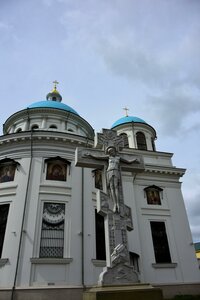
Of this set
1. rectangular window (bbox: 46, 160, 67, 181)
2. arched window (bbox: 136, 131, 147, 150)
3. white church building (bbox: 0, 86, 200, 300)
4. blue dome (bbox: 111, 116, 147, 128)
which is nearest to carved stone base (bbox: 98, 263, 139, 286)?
white church building (bbox: 0, 86, 200, 300)

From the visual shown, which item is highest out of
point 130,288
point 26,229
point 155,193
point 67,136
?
point 67,136

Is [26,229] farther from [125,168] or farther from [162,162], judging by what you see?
[162,162]

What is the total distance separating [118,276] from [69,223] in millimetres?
7822

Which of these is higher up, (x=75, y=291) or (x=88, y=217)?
(x=88, y=217)

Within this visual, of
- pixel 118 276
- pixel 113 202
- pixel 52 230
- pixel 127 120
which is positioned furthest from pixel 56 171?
pixel 127 120

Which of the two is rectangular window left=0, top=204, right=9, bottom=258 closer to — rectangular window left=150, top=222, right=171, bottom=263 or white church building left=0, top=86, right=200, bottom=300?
white church building left=0, top=86, right=200, bottom=300

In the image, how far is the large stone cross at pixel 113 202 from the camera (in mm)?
5754

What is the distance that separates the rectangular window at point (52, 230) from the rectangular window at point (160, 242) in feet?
22.9

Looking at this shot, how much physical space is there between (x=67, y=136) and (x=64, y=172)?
8.59 feet

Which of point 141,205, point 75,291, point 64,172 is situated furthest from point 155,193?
point 75,291

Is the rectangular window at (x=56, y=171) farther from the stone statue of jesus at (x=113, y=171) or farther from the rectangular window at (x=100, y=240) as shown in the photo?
the stone statue of jesus at (x=113, y=171)

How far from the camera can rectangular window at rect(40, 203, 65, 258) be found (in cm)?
1214

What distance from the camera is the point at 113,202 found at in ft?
22.7

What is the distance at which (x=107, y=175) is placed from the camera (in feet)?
24.3
